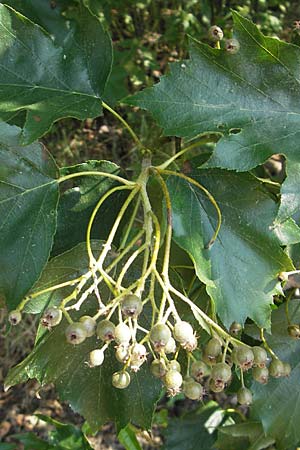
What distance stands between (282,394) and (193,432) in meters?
0.71

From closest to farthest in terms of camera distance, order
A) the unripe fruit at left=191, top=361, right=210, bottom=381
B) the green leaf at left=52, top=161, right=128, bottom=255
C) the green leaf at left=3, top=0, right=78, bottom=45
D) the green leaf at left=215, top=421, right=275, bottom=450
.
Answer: the unripe fruit at left=191, top=361, right=210, bottom=381 → the green leaf at left=52, top=161, right=128, bottom=255 → the green leaf at left=215, top=421, right=275, bottom=450 → the green leaf at left=3, top=0, right=78, bottom=45

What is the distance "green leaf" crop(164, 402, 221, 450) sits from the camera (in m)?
1.89

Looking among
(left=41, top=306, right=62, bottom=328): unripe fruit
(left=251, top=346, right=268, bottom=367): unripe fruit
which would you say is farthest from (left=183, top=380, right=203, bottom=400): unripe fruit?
(left=41, top=306, right=62, bottom=328): unripe fruit

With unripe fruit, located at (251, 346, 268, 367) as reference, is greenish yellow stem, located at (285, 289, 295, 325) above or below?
below

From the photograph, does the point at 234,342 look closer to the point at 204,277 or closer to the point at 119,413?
the point at 204,277

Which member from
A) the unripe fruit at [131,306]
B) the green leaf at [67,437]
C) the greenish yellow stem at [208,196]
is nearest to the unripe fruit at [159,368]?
the unripe fruit at [131,306]

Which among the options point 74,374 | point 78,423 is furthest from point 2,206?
point 78,423

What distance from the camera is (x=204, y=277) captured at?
104 cm

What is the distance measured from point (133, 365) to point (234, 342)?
18 centimetres

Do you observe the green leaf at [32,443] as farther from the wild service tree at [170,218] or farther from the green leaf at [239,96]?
the green leaf at [239,96]

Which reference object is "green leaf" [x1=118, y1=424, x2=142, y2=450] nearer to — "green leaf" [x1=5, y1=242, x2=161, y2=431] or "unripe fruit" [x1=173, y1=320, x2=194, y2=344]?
"green leaf" [x1=5, y1=242, x2=161, y2=431]

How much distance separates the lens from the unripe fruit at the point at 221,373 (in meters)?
0.96

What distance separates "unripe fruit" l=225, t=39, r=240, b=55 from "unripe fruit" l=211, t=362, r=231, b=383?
510 millimetres

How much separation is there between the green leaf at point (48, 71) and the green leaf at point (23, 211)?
5cm
